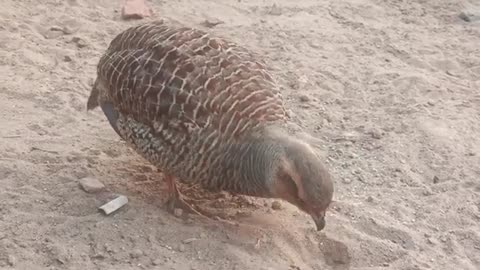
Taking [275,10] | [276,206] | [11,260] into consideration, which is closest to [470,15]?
[275,10]

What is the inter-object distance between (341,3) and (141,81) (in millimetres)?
3948

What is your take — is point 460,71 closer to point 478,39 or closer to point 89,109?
point 478,39

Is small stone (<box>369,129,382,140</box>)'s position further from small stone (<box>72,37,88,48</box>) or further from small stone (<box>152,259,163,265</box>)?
small stone (<box>72,37,88,48</box>)

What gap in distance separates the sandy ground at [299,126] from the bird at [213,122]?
0.44m

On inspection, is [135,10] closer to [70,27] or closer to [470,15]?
[70,27]

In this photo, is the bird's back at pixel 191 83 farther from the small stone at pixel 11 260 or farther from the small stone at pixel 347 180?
the small stone at pixel 11 260

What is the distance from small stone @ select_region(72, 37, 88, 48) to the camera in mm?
→ 7578

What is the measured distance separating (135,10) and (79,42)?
2.68ft

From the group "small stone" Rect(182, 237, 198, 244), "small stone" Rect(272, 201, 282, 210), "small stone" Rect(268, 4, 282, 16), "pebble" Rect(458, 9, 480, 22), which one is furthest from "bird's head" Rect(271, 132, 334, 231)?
"pebble" Rect(458, 9, 480, 22)

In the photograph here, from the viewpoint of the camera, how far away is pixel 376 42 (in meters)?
8.13

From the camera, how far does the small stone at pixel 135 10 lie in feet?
26.7

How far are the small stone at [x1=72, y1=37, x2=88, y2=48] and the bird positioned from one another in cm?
205

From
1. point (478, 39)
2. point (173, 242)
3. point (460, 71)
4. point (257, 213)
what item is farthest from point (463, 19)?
point (173, 242)

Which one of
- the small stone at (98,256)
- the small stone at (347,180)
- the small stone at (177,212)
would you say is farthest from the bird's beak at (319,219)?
the small stone at (98,256)
